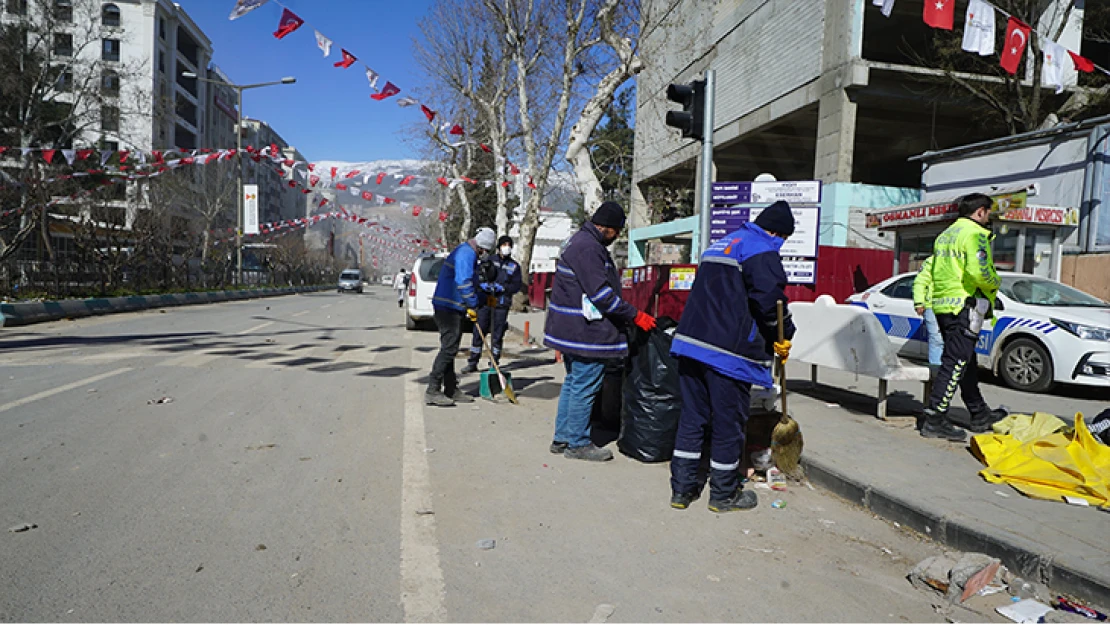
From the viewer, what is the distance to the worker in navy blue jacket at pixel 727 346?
400cm

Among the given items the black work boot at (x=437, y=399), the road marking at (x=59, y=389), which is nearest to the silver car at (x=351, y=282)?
the road marking at (x=59, y=389)

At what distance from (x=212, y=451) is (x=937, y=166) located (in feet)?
47.9

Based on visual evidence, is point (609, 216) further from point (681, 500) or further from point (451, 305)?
point (451, 305)

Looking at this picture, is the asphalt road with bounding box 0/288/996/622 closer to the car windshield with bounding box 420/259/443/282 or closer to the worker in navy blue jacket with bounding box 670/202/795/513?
the worker in navy blue jacket with bounding box 670/202/795/513

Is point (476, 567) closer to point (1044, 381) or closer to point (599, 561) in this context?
point (599, 561)

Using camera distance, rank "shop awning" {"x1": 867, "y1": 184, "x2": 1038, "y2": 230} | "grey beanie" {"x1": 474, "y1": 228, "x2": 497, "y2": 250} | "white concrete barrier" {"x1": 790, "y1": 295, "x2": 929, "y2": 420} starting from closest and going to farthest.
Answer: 1. "white concrete barrier" {"x1": 790, "y1": 295, "x2": 929, "y2": 420}
2. "grey beanie" {"x1": 474, "y1": 228, "x2": 497, "y2": 250}
3. "shop awning" {"x1": 867, "y1": 184, "x2": 1038, "y2": 230}

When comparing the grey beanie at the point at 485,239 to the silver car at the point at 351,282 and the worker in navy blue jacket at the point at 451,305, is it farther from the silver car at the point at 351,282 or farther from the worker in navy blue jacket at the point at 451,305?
the silver car at the point at 351,282

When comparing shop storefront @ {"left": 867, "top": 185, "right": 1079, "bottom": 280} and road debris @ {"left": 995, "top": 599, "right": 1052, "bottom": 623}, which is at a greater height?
shop storefront @ {"left": 867, "top": 185, "right": 1079, "bottom": 280}

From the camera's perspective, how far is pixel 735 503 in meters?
4.14

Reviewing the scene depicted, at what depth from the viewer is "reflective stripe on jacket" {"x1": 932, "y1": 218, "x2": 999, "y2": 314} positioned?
5414 millimetres

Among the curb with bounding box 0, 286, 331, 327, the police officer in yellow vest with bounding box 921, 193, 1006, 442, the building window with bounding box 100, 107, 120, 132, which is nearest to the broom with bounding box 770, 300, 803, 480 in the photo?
the police officer in yellow vest with bounding box 921, 193, 1006, 442

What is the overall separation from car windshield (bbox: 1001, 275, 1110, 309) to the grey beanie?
6369 millimetres

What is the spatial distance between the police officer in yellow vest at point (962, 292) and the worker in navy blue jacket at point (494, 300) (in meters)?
4.83

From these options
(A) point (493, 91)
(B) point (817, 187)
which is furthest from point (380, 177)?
(B) point (817, 187)
